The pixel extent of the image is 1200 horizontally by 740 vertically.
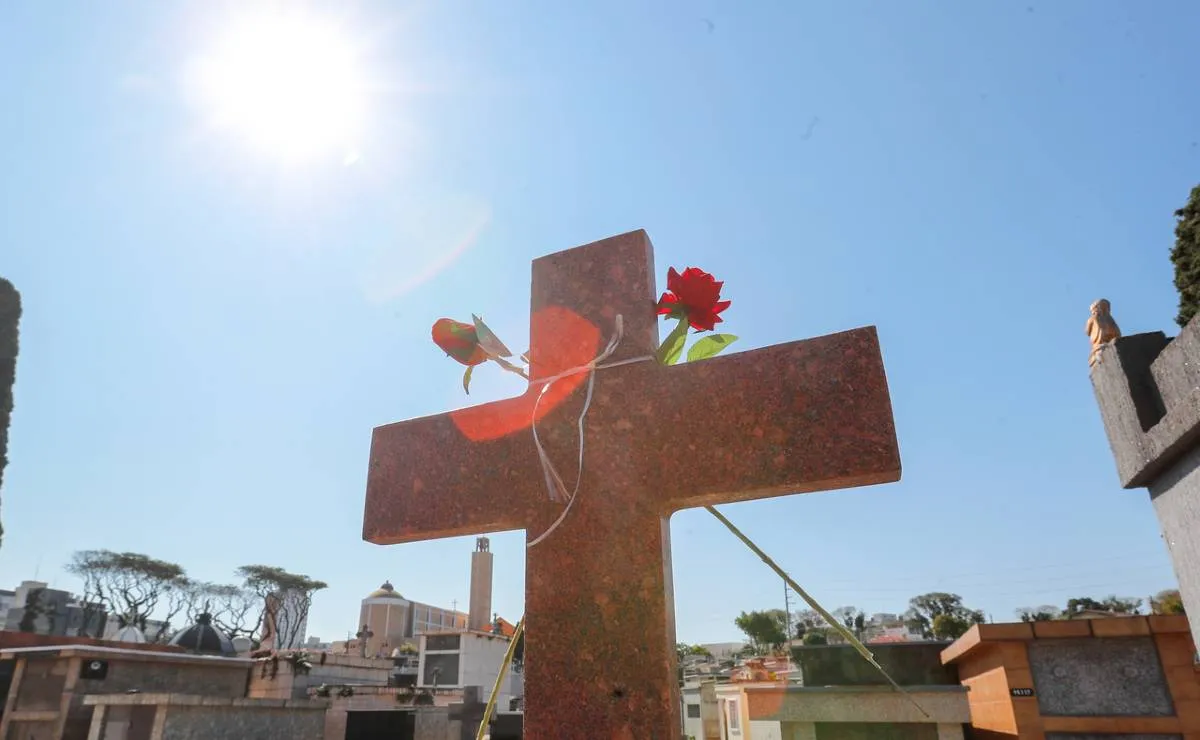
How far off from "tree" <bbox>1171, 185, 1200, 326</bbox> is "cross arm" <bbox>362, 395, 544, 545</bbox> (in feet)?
36.2

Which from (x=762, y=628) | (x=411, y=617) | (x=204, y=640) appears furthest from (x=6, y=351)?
(x=411, y=617)

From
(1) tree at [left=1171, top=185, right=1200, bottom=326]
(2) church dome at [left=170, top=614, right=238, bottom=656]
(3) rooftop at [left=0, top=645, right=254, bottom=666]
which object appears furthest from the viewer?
(2) church dome at [left=170, top=614, right=238, bottom=656]

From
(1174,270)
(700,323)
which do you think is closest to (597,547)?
(700,323)

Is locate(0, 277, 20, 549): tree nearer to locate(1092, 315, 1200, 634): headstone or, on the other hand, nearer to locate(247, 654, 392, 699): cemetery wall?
locate(247, 654, 392, 699): cemetery wall

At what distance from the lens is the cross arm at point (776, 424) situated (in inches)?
68.1

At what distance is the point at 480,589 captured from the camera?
5353 centimetres

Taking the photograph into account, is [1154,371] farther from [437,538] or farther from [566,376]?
[437,538]

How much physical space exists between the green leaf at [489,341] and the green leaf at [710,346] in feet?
2.08

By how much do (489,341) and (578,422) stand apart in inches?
18.1

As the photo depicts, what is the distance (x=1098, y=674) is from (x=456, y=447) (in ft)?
26.2

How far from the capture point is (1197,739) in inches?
256

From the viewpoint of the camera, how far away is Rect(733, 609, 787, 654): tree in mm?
54719


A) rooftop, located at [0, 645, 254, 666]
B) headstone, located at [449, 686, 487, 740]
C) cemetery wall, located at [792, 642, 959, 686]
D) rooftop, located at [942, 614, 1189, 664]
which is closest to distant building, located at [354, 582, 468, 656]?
headstone, located at [449, 686, 487, 740]

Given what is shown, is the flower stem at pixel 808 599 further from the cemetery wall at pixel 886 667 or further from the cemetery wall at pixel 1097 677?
the cemetery wall at pixel 886 667
